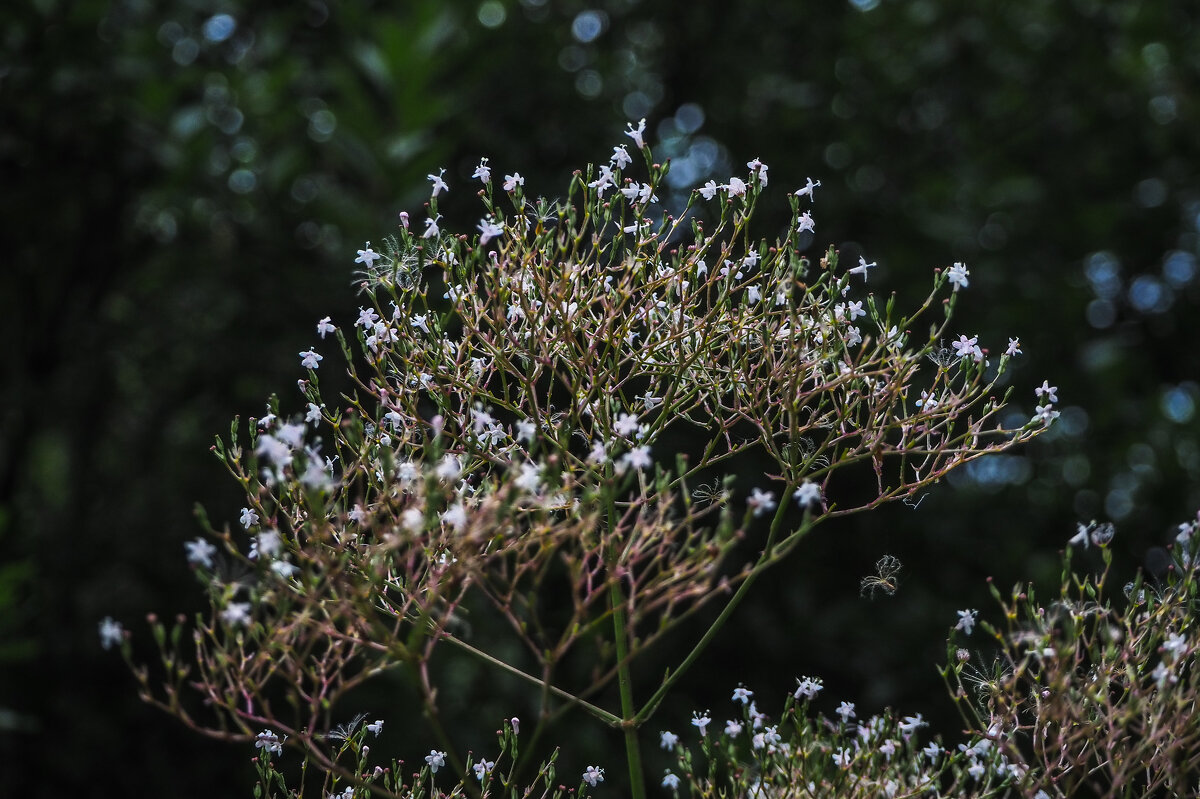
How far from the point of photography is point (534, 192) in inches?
169

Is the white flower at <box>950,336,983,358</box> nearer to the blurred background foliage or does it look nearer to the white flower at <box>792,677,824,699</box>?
the white flower at <box>792,677,824,699</box>

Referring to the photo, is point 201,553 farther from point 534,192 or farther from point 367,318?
point 534,192

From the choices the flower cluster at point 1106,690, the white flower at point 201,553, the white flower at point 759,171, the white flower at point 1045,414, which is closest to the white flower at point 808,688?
the flower cluster at point 1106,690

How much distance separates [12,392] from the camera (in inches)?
184

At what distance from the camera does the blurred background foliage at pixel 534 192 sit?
14.1 ft

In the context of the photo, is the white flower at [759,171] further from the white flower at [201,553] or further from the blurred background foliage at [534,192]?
the blurred background foliage at [534,192]

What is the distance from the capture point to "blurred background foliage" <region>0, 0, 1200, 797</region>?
430cm

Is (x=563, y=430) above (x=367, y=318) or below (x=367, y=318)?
below

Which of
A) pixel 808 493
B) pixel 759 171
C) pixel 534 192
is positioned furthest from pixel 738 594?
pixel 534 192

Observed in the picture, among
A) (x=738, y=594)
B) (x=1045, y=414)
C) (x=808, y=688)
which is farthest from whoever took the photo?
(x=808, y=688)

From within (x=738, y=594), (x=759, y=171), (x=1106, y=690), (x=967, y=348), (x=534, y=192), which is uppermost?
(x=534, y=192)

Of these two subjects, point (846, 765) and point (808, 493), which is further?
point (846, 765)

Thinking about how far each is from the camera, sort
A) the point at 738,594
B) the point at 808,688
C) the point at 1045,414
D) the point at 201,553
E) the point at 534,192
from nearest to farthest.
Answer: the point at 201,553 < the point at 738,594 < the point at 1045,414 < the point at 808,688 < the point at 534,192

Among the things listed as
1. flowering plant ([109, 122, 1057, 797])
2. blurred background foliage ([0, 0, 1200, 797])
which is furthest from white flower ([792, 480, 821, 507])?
blurred background foliage ([0, 0, 1200, 797])
